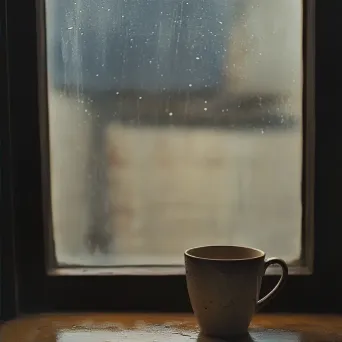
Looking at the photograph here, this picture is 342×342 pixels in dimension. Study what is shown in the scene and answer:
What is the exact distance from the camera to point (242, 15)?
3.15 ft

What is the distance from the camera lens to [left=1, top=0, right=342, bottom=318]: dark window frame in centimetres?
93

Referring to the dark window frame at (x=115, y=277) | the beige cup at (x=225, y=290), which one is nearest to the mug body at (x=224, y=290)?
the beige cup at (x=225, y=290)

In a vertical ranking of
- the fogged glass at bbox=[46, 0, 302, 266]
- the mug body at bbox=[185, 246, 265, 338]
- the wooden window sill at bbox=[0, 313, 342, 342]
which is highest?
the fogged glass at bbox=[46, 0, 302, 266]

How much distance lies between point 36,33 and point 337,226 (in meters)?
0.51

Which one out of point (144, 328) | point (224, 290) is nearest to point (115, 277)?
point (144, 328)

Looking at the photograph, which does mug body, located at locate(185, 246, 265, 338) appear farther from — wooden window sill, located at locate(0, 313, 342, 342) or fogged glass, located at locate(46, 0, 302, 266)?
fogged glass, located at locate(46, 0, 302, 266)

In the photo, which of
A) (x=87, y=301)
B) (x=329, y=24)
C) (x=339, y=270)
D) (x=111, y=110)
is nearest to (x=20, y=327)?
(x=87, y=301)

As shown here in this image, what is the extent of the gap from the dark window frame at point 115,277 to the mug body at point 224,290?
109mm

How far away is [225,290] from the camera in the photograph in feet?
2.74

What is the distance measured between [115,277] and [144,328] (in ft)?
0.30

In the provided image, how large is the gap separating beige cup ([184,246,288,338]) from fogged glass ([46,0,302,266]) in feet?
0.40

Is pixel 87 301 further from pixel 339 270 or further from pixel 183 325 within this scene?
pixel 339 270

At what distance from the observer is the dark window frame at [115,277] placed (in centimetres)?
93

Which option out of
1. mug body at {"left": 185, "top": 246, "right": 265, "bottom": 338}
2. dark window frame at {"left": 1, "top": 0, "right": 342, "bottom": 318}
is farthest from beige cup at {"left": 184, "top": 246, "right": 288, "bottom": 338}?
dark window frame at {"left": 1, "top": 0, "right": 342, "bottom": 318}
